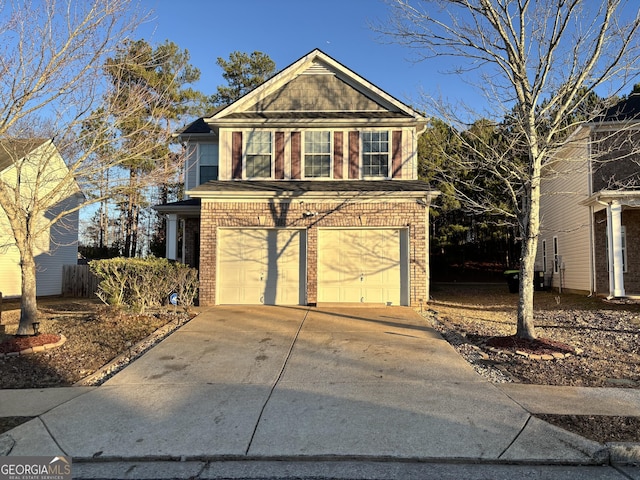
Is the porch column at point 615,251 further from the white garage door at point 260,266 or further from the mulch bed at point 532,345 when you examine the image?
the white garage door at point 260,266

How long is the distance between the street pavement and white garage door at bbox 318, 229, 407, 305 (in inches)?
191

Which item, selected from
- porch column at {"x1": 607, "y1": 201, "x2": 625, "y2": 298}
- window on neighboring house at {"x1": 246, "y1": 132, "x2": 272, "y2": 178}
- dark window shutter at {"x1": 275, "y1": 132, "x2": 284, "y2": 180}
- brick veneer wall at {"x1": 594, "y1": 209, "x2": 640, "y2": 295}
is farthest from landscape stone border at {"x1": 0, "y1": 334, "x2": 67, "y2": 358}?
brick veneer wall at {"x1": 594, "y1": 209, "x2": 640, "y2": 295}

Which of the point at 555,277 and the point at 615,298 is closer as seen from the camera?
the point at 615,298

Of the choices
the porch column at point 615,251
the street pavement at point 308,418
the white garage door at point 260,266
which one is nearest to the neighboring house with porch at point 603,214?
the porch column at point 615,251

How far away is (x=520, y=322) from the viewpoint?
8.28 metres

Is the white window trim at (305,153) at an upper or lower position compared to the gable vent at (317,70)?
lower

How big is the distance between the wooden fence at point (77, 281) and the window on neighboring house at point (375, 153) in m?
13.1

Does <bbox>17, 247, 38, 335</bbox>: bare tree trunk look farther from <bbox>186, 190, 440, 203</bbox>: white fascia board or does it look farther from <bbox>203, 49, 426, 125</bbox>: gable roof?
<bbox>203, 49, 426, 125</bbox>: gable roof

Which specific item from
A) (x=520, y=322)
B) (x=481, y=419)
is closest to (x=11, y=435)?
(x=481, y=419)

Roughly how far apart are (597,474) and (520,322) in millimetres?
4540

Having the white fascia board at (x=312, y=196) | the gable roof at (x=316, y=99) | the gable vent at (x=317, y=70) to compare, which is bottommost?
the white fascia board at (x=312, y=196)

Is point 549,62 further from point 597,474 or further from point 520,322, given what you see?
point 597,474

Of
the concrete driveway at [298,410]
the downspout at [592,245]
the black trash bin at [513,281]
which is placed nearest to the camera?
the concrete driveway at [298,410]

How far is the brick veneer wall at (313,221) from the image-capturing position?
12.6m
